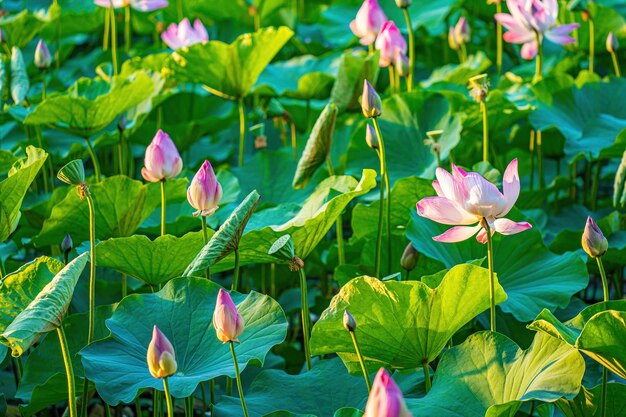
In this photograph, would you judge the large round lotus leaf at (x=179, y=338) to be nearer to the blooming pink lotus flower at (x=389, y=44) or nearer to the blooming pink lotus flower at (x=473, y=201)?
the blooming pink lotus flower at (x=473, y=201)

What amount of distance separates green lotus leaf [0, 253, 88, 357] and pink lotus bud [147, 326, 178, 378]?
0.19 metres

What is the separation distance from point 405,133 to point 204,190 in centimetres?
91

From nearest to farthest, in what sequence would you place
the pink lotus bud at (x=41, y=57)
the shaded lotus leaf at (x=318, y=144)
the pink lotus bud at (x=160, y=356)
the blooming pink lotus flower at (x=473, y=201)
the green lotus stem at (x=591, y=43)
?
the pink lotus bud at (x=160, y=356), the blooming pink lotus flower at (x=473, y=201), the shaded lotus leaf at (x=318, y=144), the pink lotus bud at (x=41, y=57), the green lotus stem at (x=591, y=43)

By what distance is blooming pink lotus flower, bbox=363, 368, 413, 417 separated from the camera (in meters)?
0.85

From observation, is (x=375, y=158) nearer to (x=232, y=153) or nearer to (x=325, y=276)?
(x=325, y=276)

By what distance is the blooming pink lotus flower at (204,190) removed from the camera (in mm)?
1502

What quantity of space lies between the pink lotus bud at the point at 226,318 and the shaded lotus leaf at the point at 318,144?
696 mm

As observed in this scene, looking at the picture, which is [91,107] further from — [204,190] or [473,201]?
[473,201]

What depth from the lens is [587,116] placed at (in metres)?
2.41

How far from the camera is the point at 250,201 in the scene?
A: 1.44 meters

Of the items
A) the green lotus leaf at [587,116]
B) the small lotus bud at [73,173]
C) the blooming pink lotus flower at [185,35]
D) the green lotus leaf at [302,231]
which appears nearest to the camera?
the small lotus bud at [73,173]

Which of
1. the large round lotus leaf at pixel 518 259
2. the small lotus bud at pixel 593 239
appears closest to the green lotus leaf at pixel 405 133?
the large round lotus leaf at pixel 518 259

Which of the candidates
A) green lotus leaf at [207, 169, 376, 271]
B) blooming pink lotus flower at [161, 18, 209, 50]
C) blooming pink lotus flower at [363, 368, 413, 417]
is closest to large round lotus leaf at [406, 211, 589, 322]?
green lotus leaf at [207, 169, 376, 271]

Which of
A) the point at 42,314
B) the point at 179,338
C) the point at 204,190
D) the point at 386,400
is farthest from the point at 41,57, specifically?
the point at 386,400
